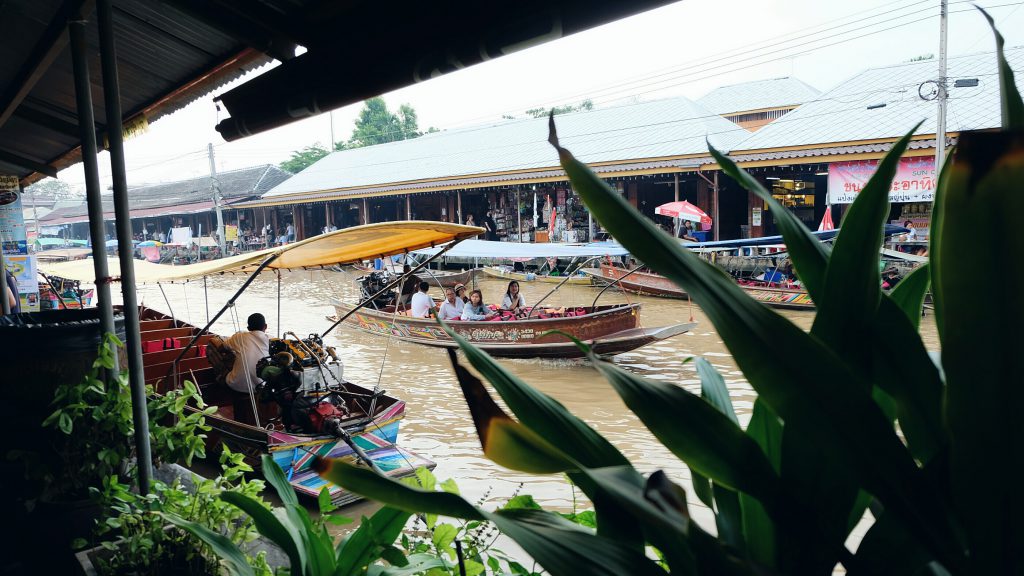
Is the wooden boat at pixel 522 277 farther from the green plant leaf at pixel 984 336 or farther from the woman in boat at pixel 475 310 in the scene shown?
the green plant leaf at pixel 984 336

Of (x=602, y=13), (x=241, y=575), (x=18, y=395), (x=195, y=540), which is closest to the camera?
(x=241, y=575)

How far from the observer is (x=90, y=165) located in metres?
2.93

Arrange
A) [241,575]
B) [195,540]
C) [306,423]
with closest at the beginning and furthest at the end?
[241,575], [195,540], [306,423]

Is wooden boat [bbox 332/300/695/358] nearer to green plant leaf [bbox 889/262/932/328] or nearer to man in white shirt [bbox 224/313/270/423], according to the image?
man in white shirt [bbox 224/313/270/423]

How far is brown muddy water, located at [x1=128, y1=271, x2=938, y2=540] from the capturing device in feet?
19.4

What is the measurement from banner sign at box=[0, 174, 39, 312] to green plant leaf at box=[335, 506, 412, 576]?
8.11m

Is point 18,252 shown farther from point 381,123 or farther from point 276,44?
point 381,123

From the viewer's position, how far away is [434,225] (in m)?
4.91

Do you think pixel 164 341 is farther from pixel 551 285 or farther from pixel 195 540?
pixel 551 285

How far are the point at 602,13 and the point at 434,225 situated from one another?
3.41 meters

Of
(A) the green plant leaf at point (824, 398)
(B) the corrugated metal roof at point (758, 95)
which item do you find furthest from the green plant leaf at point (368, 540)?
(B) the corrugated metal roof at point (758, 95)

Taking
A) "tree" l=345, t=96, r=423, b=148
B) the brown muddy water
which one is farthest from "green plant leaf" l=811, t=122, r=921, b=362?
"tree" l=345, t=96, r=423, b=148

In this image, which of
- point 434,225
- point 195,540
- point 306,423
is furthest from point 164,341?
point 195,540

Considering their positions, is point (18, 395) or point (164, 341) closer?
point (18, 395)
